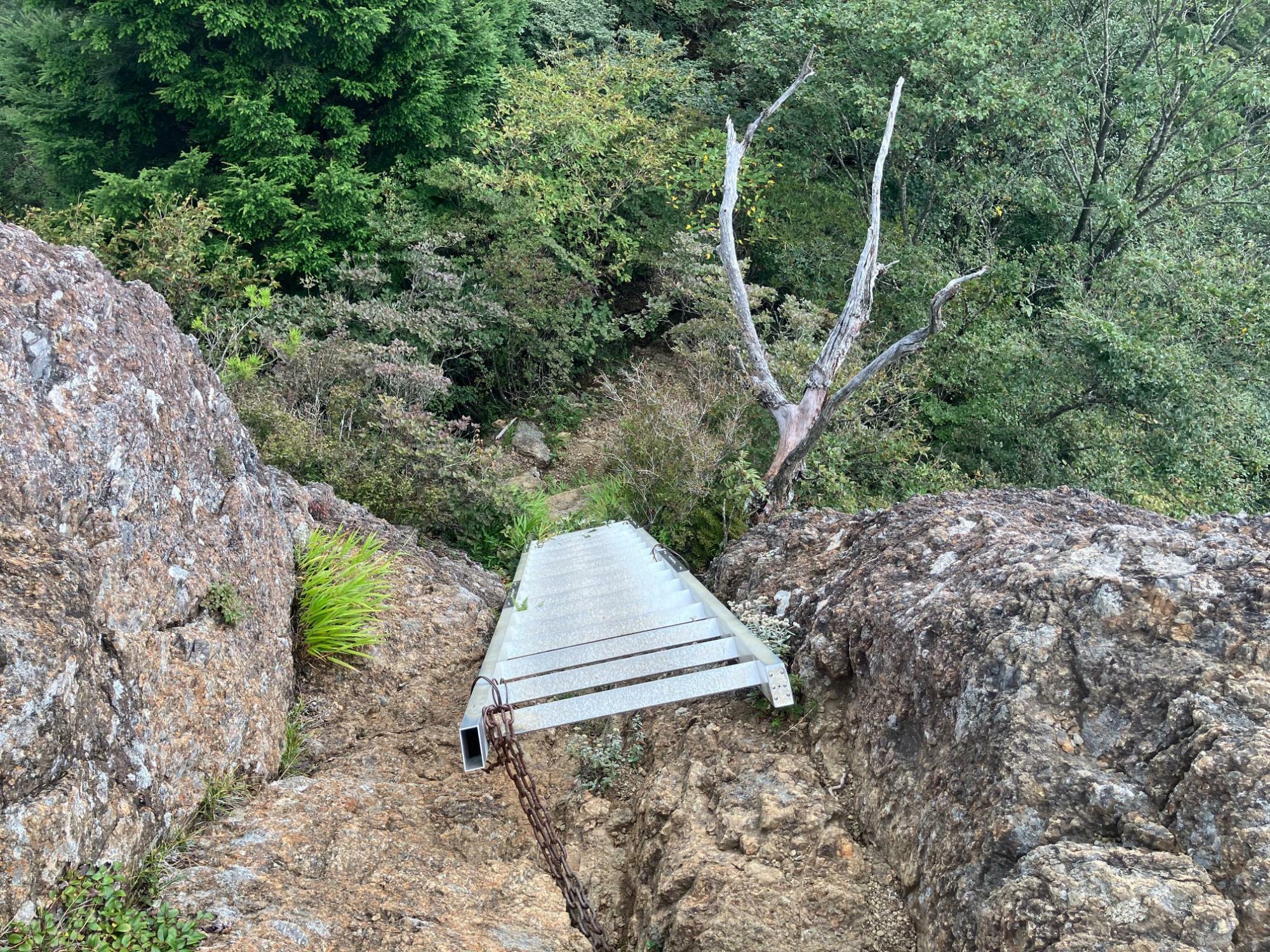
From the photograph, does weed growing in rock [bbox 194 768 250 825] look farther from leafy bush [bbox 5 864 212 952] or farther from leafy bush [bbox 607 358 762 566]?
leafy bush [bbox 607 358 762 566]

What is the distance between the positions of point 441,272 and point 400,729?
9.92 m

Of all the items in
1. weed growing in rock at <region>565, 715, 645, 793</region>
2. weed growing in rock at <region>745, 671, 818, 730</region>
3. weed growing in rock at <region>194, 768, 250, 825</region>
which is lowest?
weed growing in rock at <region>565, 715, 645, 793</region>

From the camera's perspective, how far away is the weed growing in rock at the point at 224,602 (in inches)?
134

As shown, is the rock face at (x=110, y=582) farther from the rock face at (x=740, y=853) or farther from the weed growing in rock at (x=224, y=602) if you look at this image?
the rock face at (x=740, y=853)

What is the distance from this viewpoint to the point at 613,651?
147 inches

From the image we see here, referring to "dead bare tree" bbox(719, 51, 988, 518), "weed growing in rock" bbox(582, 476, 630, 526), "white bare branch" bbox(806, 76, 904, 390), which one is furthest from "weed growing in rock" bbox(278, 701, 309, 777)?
"weed growing in rock" bbox(582, 476, 630, 526)

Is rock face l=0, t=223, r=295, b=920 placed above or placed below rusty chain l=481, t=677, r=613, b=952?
above

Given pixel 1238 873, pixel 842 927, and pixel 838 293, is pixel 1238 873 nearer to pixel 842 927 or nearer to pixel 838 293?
pixel 842 927

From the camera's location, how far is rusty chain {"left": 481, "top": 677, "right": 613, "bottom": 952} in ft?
8.97

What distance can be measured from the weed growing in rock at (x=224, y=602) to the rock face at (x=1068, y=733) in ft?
7.74

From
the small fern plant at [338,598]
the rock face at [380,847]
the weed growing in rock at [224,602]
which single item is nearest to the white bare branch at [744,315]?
the small fern plant at [338,598]

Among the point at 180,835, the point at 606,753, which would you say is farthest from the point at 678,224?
the point at 180,835

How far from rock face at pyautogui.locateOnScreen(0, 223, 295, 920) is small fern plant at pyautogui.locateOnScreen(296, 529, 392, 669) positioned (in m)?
0.25

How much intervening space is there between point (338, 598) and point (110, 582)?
1.58m
